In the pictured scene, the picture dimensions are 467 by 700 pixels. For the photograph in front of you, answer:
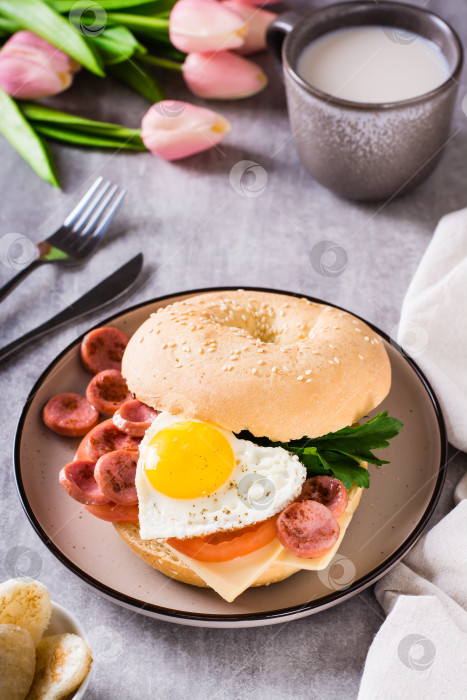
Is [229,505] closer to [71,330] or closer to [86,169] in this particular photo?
[71,330]

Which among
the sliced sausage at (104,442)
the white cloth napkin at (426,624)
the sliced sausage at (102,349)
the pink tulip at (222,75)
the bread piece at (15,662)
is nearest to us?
the bread piece at (15,662)

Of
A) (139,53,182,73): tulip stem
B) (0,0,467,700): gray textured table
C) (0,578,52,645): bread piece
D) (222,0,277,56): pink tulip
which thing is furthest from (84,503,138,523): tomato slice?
(222,0,277,56): pink tulip

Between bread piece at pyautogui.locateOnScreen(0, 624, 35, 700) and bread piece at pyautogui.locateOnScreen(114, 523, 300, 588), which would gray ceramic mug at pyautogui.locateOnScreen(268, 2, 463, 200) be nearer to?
bread piece at pyautogui.locateOnScreen(114, 523, 300, 588)

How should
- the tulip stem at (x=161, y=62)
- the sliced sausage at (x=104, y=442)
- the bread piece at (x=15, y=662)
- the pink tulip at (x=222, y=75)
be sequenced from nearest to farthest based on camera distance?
1. the bread piece at (x=15, y=662)
2. the sliced sausage at (x=104, y=442)
3. the pink tulip at (x=222, y=75)
4. the tulip stem at (x=161, y=62)

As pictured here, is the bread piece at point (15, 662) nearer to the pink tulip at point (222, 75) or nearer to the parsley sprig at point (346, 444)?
the parsley sprig at point (346, 444)

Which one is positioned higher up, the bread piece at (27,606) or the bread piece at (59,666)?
the bread piece at (27,606)

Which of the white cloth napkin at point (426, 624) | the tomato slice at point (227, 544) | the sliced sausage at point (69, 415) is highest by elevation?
the sliced sausage at point (69, 415)

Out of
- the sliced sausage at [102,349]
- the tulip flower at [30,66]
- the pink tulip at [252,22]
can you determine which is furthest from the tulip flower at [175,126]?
the sliced sausage at [102,349]
